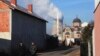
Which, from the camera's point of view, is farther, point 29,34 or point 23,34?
point 29,34

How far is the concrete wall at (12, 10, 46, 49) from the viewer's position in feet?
138

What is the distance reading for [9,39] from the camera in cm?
4025

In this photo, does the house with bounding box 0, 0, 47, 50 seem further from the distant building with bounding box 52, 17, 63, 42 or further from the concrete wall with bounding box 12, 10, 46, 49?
the distant building with bounding box 52, 17, 63, 42

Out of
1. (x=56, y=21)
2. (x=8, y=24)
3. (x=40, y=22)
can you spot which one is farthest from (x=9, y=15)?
(x=56, y=21)

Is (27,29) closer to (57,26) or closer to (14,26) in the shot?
(14,26)

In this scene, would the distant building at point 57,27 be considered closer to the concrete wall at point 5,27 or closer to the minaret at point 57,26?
the minaret at point 57,26

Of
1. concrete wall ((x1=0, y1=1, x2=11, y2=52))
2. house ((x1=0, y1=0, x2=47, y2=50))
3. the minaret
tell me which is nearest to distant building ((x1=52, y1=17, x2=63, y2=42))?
the minaret

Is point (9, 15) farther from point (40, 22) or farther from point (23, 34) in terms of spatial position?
point (40, 22)

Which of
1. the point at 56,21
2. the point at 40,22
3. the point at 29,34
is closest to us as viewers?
the point at 29,34

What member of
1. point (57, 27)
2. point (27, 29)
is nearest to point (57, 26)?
point (57, 27)

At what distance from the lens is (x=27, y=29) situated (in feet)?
160

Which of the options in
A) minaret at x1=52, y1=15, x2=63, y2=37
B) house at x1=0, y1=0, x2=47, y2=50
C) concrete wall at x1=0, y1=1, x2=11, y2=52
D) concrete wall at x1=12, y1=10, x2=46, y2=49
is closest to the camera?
concrete wall at x1=0, y1=1, x2=11, y2=52

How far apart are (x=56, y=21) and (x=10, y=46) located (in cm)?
7617

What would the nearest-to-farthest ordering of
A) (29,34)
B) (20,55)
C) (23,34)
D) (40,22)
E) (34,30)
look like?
(20,55) < (23,34) < (29,34) < (34,30) < (40,22)
